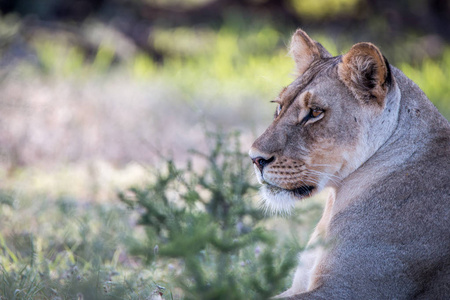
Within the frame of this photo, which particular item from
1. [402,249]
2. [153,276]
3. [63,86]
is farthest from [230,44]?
[402,249]

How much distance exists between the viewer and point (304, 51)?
398cm

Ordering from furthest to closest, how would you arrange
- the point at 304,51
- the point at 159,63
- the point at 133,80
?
the point at 159,63, the point at 133,80, the point at 304,51

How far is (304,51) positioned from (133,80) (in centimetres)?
696

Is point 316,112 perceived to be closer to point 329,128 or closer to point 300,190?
point 329,128

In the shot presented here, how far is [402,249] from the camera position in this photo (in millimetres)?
2879

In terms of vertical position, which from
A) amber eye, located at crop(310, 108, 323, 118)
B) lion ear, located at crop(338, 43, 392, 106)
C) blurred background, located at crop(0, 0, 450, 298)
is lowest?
blurred background, located at crop(0, 0, 450, 298)

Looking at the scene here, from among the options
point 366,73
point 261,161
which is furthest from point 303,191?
point 366,73

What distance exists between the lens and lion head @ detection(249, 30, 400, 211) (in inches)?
127

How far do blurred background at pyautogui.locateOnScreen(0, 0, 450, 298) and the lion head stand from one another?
0.76 m

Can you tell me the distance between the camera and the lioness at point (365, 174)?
9.37 ft

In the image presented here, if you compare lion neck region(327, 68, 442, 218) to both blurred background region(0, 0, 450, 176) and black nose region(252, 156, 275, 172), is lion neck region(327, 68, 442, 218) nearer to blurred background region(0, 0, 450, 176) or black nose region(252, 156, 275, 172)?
black nose region(252, 156, 275, 172)

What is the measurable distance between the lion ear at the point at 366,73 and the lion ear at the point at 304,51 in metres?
0.64

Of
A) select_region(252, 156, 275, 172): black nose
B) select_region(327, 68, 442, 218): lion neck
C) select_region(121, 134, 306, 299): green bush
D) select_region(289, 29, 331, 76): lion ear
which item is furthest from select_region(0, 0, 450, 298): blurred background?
select_region(327, 68, 442, 218): lion neck

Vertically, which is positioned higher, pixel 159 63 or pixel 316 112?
pixel 316 112
